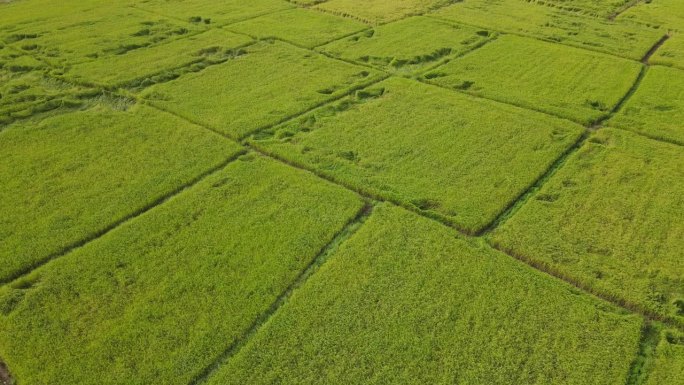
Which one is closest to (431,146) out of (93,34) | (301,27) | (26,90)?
(301,27)

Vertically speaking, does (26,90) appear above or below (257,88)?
below

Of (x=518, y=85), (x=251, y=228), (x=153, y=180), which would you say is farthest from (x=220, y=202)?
(x=518, y=85)

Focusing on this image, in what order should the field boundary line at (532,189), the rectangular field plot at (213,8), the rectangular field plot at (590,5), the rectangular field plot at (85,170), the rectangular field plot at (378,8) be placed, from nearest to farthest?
the rectangular field plot at (85,170) → the field boundary line at (532,189) → the rectangular field plot at (213,8) → the rectangular field plot at (378,8) → the rectangular field plot at (590,5)

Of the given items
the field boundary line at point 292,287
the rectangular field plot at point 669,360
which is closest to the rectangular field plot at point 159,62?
the field boundary line at point 292,287

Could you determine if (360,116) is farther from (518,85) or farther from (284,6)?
(284,6)

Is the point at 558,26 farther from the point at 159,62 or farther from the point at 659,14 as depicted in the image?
the point at 159,62

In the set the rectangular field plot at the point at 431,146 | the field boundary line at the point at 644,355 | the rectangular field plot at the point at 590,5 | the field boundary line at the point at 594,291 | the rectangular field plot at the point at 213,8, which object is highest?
the rectangular field plot at the point at 590,5

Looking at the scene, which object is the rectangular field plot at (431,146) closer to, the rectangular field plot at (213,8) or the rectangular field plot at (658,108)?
the rectangular field plot at (658,108)
